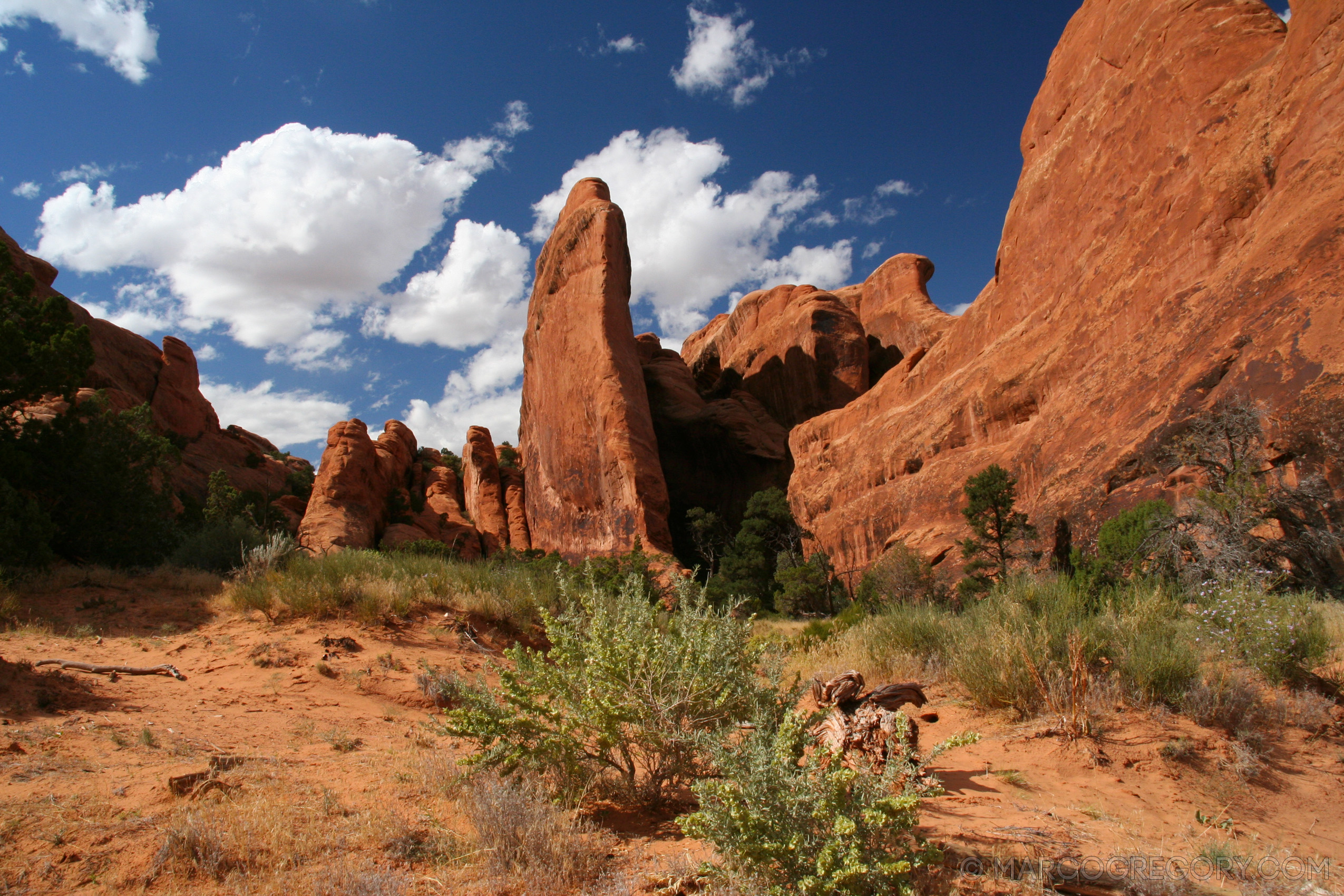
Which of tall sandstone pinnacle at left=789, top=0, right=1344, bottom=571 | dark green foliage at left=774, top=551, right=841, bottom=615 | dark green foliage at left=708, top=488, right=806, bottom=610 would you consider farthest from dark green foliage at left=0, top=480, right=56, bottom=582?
tall sandstone pinnacle at left=789, top=0, right=1344, bottom=571

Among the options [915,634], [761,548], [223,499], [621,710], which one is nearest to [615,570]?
[761,548]

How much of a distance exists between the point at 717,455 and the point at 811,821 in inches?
1199

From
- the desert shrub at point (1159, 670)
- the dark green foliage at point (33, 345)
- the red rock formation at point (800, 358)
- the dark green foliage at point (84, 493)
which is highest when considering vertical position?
the red rock formation at point (800, 358)

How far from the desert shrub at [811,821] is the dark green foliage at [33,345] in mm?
15356

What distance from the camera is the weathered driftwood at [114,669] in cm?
589

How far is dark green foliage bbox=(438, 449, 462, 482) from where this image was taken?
45.6m

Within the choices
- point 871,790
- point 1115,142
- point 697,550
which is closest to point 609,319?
point 697,550

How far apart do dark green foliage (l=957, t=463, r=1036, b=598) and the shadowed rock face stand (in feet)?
108

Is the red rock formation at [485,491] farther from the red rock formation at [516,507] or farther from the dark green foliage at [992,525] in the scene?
the dark green foliage at [992,525]

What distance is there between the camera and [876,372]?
35.9 m

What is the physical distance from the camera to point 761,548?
25031mm

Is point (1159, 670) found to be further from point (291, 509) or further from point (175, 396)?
point (175, 396)

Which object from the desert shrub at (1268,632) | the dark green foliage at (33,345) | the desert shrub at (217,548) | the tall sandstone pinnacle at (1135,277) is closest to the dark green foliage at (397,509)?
the desert shrub at (217,548)

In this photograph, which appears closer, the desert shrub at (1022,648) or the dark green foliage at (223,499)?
the desert shrub at (1022,648)
